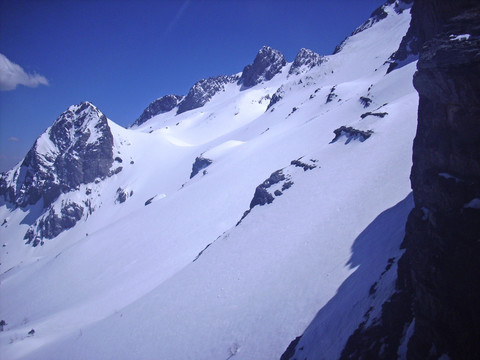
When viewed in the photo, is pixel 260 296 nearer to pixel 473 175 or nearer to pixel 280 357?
Answer: pixel 280 357

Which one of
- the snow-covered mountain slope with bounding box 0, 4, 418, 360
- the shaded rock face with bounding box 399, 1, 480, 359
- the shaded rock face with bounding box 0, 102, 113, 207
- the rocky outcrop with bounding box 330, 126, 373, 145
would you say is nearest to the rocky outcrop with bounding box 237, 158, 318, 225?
the snow-covered mountain slope with bounding box 0, 4, 418, 360

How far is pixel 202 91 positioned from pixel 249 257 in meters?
165

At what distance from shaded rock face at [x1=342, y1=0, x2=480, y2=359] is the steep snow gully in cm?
179

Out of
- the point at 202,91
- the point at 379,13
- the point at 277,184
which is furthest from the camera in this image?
the point at 202,91

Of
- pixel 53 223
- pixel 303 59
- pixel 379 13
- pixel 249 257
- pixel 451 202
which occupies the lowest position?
pixel 451 202

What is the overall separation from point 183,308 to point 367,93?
3707 centimetres

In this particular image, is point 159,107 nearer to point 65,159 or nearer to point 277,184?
point 65,159

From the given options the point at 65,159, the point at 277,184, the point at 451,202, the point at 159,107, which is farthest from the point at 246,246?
the point at 159,107

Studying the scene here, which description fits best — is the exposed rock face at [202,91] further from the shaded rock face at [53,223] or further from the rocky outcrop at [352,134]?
the rocky outcrop at [352,134]

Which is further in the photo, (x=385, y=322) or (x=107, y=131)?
(x=107, y=131)

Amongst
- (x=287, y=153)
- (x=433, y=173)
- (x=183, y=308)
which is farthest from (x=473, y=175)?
(x=287, y=153)

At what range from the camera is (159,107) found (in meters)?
196

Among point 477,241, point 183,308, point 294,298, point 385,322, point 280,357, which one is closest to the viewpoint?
point 477,241

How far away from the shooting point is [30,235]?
84062 mm
